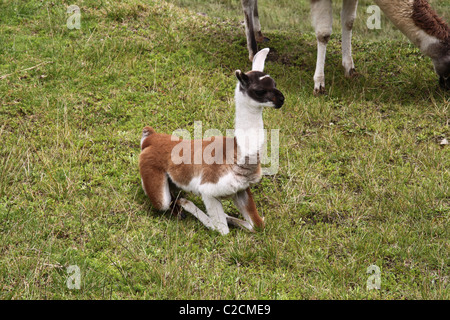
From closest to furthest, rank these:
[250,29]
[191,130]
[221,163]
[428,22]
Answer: [221,163]
[191,130]
[428,22]
[250,29]

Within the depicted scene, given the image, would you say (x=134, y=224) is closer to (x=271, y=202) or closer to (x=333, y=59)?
(x=271, y=202)

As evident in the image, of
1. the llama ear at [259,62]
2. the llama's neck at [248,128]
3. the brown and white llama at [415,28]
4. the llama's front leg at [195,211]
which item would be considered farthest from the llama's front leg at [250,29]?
the llama's neck at [248,128]

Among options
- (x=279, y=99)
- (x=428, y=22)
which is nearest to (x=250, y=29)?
(x=428, y=22)

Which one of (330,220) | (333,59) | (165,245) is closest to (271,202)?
(330,220)

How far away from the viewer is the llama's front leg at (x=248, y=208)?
4.02 m

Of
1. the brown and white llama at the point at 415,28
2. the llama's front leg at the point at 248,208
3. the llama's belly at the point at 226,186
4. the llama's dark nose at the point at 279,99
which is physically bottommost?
the llama's front leg at the point at 248,208

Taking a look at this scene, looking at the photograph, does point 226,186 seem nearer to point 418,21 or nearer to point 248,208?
point 248,208

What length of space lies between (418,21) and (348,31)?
944mm

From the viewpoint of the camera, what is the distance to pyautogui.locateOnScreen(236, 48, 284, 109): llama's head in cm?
359

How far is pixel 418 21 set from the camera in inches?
240

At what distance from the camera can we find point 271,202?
4500 millimetres

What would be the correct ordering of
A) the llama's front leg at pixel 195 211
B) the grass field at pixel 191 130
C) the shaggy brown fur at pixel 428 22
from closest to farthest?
the grass field at pixel 191 130, the llama's front leg at pixel 195 211, the shaggy brown fur at pixel 428 22

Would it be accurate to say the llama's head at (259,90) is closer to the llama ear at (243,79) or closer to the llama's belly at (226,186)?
the llama ear at (243,79)

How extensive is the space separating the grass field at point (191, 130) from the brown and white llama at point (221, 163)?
0.17 meters
